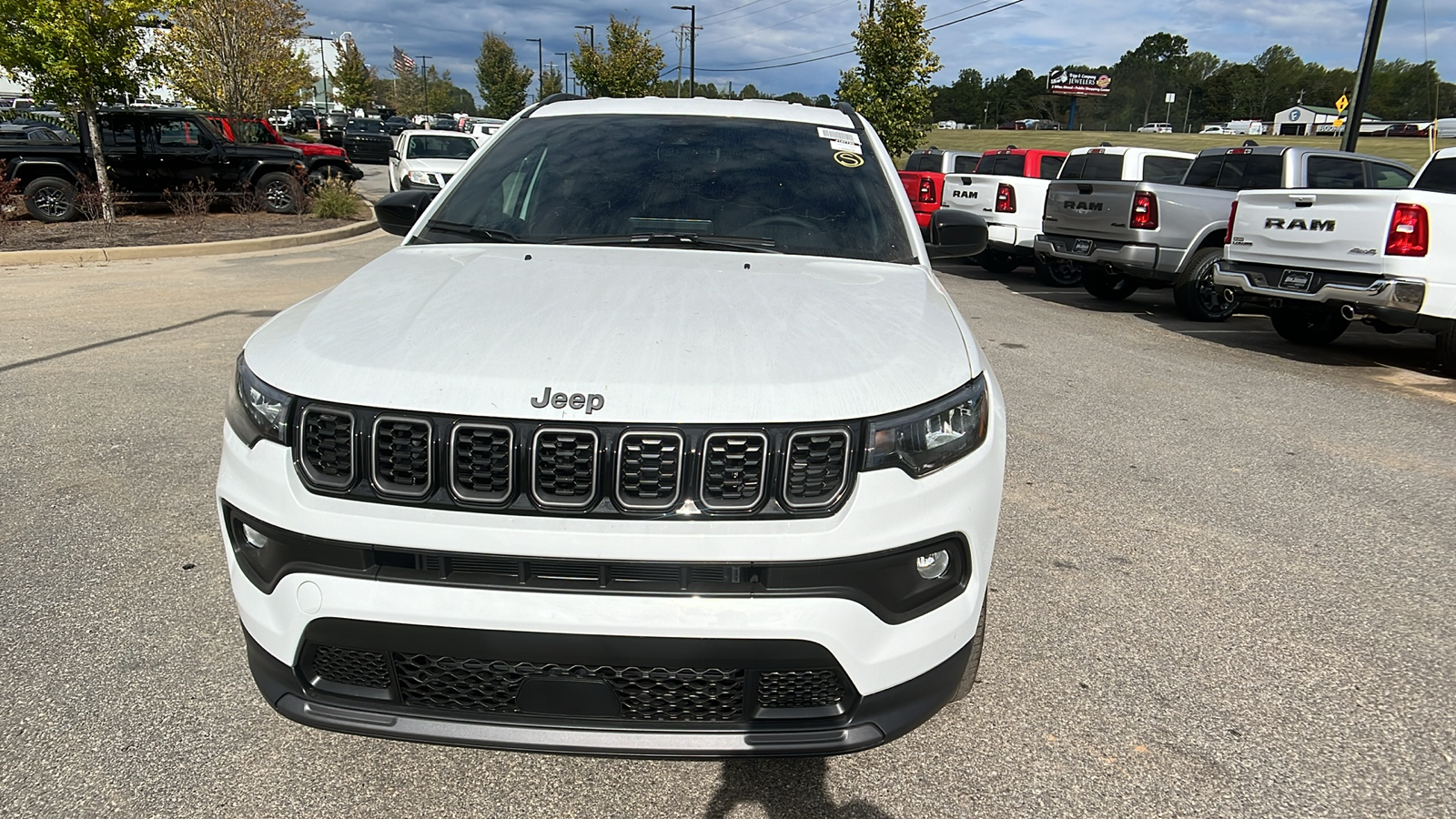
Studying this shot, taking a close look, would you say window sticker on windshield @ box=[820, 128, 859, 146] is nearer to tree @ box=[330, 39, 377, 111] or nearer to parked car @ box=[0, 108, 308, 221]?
parked car @ box=[0, 108, 308, 221]

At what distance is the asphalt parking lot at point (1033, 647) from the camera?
2365 millimetres

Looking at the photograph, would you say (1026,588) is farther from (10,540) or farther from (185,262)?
(185,262)

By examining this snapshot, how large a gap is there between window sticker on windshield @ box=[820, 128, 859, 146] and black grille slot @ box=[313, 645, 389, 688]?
2.56 meters

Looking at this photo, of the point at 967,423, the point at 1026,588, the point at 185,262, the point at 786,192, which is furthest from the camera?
the point at 185,262

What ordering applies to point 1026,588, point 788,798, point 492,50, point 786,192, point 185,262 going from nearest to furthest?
point 788,798
point 786,192
point 1026,588
point 185,262
point 492,50

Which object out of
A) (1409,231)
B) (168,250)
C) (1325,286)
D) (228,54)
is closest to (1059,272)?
(1325,286)

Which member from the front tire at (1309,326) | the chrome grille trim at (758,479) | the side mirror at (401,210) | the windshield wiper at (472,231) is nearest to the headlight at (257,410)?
the chrome grille trim at (758,479)

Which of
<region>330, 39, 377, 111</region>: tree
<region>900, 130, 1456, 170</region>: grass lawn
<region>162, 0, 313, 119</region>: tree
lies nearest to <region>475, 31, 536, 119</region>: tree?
<region>330, 39, 377, 111</region>: tree

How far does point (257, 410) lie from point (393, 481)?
1.40ft

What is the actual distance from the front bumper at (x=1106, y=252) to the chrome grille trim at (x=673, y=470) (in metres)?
9.98

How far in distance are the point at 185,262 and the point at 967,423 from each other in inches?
496

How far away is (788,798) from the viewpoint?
2.33 meters

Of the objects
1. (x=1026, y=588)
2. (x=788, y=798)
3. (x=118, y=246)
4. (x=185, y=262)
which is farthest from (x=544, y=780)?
(x=118, y=246)

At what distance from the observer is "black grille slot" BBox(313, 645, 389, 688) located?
196cm
